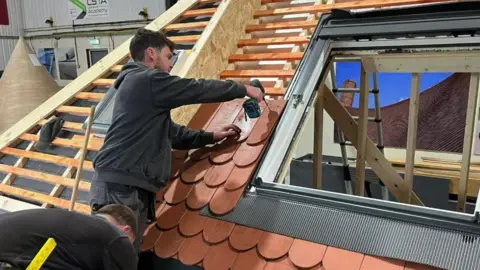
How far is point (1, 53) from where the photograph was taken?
390 inches

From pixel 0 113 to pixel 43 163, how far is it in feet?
12.7

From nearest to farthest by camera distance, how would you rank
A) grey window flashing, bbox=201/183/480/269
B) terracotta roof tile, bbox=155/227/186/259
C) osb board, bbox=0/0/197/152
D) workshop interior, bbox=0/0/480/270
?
grey window flashing, bbox=201/183/480/269 < workshop interior, bbox=0/0/480/270 < terracotta roof tile, bbox=155/227/186/259 < osb board, bbox=0/0/197/152

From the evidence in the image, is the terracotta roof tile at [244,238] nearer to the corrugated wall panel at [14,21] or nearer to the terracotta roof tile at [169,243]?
the terracotta roof tile at [169,243]

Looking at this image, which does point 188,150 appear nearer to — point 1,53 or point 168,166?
point 168,166

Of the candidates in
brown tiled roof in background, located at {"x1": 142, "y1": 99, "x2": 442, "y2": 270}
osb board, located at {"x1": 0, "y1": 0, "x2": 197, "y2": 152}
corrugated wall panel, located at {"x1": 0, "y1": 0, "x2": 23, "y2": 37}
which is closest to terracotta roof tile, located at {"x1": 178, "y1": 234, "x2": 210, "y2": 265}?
brown tiled roof in background, located at {"x1": 142, "y1": 99, "x2": 442, "y2": 270}

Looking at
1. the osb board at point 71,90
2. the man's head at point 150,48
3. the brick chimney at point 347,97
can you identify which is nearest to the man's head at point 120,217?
the man's head at point 150,48

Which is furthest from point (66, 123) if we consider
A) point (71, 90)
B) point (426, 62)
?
A: point (426, 62)

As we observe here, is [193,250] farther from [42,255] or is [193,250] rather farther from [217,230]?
[42,255]

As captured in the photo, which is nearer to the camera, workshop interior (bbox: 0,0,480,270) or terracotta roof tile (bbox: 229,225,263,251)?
workshop interior (bbox: 0,0,480,270)

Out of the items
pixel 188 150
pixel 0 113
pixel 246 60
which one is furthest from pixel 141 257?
pixel 0 113

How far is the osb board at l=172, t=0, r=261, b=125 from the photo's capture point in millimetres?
2881

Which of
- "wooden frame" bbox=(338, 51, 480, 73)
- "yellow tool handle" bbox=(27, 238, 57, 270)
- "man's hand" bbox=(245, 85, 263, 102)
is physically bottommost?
"yellow tool handle" bbox=(27, 238, 57, 270)

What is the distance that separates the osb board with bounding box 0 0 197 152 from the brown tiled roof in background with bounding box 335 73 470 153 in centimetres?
358

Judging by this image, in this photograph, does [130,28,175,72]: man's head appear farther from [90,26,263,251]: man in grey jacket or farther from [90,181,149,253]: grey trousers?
[90,181,149,253]: grey trousers
